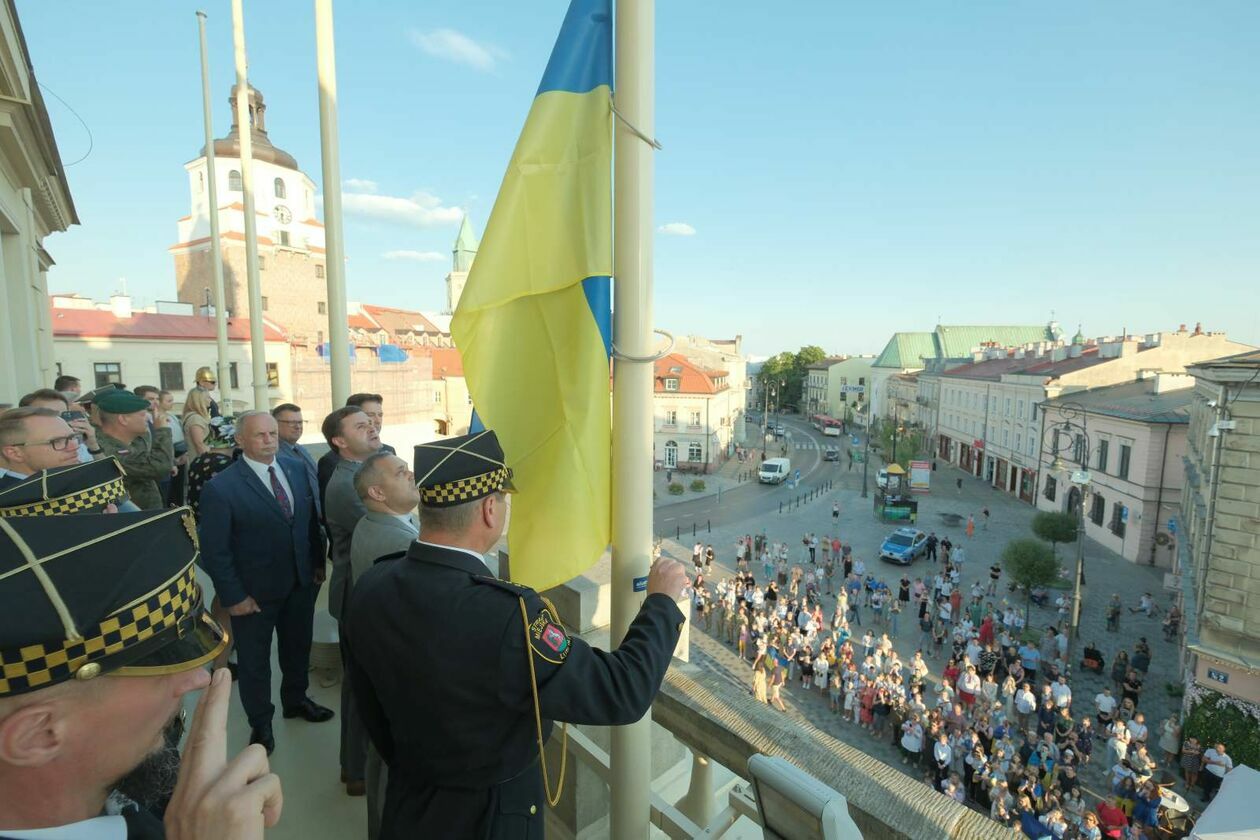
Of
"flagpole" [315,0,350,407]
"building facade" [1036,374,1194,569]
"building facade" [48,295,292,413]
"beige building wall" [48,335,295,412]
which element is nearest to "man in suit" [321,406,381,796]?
"flagpole" [315,0,350,407]

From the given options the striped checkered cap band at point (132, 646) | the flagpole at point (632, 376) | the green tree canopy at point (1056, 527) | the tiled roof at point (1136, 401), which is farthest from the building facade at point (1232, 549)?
the striped checkered cap band at point (132, 646)

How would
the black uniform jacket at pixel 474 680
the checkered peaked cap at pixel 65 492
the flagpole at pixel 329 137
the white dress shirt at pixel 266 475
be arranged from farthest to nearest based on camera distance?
the flagpole at pixel 329 137 < the white dress shirt at pixel 266 475 < the checkered peaked cap at pixel 65 492 < the black uniform jacket at pixel 474 680

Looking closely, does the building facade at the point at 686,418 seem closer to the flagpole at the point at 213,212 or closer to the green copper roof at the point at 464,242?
the flagpole at the point at 213,212

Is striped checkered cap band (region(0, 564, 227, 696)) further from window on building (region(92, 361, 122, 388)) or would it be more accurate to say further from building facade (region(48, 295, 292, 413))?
window on building (region(92, 361, 122, 388))

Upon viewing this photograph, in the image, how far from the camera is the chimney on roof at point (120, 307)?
105 ft

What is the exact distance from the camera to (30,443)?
3688 mm

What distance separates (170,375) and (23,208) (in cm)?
2645

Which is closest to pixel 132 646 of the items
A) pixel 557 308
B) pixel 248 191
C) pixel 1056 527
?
pixel 557 308

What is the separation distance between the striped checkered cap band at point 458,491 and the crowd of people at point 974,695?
8125 millimetres

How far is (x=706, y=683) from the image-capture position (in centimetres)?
275

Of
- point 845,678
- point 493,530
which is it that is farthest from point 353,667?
point 845,678

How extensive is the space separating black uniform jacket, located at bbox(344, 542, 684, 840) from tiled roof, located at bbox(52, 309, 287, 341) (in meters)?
31.8

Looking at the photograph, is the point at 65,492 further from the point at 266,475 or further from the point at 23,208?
the point at 23,208

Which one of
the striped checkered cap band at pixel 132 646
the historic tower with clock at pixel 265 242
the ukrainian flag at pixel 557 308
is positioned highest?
the historic tower with clock at pixel 265 242
